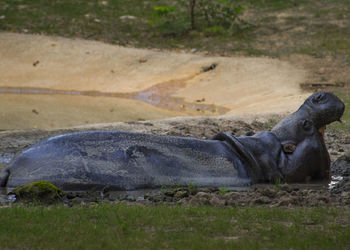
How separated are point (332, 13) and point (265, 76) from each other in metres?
7.61

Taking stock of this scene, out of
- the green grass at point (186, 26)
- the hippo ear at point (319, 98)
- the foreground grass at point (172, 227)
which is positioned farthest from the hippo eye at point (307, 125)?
the green grass at point (186, 26)

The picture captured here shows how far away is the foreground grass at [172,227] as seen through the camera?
4.41 m

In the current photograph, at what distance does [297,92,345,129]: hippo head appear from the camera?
6.94 m

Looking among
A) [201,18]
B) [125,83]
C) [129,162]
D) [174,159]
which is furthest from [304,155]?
[201,18]

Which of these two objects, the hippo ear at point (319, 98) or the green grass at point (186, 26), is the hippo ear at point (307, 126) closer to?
the hippo ear at point (319, 98)

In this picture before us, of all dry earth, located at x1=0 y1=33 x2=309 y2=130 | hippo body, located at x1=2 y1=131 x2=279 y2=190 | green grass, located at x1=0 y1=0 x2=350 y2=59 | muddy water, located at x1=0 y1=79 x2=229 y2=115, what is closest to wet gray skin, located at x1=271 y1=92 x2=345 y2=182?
hippo body, located at x1=2 y1=131 x2=279 y2=190

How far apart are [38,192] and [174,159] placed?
59.1 inches

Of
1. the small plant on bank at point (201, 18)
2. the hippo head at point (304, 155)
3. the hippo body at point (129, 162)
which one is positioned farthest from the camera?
the small plant on bank at point (201, 18)

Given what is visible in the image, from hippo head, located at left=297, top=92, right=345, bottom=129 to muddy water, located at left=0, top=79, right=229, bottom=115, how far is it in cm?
1054

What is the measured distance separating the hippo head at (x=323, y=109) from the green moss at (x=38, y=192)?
9.69 ft

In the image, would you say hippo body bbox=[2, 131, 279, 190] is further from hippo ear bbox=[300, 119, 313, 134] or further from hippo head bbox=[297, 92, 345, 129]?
hippo head bbox=[297, 92, 345, 129]

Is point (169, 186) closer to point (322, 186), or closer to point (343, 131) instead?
point (322, 186)

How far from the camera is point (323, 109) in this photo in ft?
22.8

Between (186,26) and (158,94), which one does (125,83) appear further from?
(186,26)
